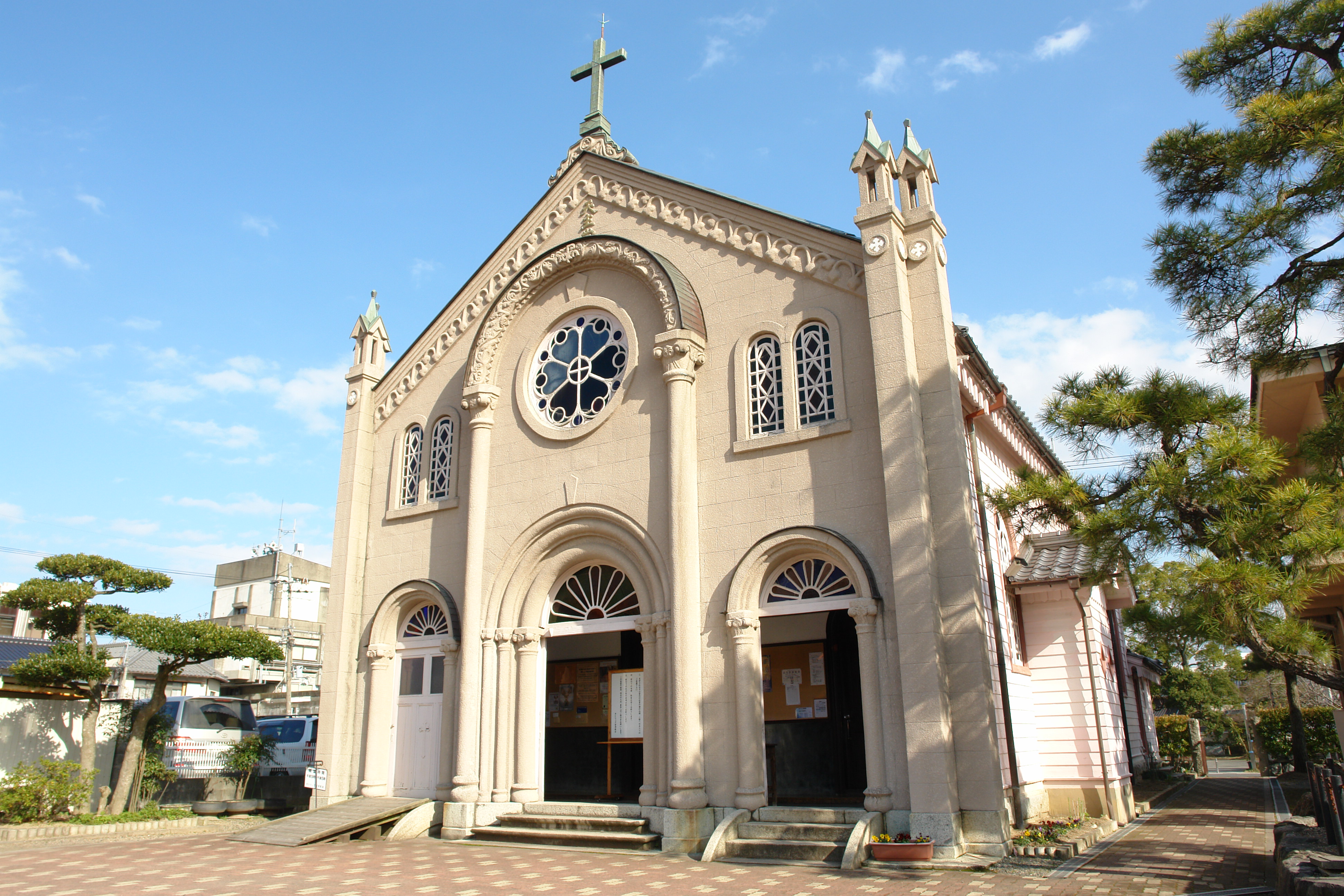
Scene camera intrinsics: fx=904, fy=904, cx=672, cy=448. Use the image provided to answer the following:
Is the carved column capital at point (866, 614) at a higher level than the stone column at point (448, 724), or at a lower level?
higher

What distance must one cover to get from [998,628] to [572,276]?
9483mm

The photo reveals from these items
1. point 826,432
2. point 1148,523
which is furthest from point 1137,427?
point 826,432

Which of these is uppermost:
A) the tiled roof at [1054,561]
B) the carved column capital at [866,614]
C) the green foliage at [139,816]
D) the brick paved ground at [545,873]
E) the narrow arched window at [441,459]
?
the narrow arched window at [441,459]

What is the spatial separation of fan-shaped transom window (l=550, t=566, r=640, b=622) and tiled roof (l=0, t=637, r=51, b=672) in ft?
40.5

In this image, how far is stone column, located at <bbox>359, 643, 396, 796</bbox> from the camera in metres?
16.3

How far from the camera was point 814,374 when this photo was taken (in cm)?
1370

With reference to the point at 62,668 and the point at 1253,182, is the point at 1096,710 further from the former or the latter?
the point at 62,668

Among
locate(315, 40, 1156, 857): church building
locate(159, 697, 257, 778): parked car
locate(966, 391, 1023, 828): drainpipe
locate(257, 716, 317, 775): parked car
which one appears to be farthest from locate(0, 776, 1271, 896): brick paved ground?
locate(257, 716, 317, 775): parked car

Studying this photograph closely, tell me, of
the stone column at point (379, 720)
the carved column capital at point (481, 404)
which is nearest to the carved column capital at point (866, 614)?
the carved column capital at point (481, 404)

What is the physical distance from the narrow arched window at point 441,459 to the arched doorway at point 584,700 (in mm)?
3533

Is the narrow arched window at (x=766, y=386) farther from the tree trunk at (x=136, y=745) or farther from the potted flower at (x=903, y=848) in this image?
the tree trunk at (x=136, y=745)

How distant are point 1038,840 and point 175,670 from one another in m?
15.3

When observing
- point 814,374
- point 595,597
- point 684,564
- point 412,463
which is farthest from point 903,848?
point 412,463

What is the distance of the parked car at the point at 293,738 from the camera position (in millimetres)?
23328
